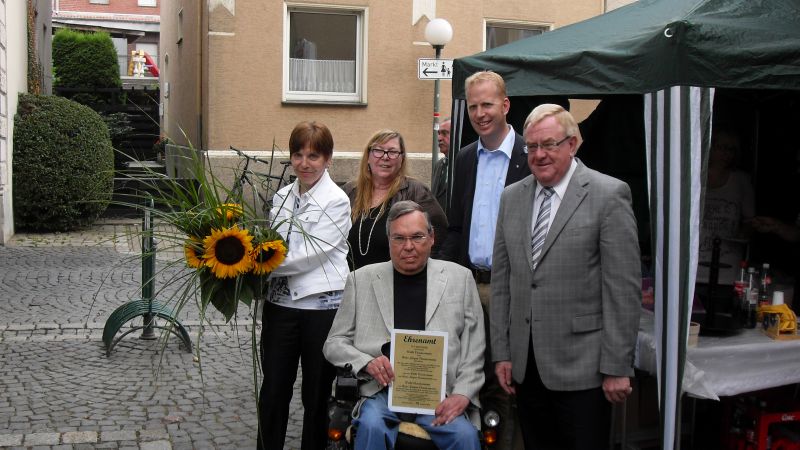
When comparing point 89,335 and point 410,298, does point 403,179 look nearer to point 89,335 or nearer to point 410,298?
point 410,298

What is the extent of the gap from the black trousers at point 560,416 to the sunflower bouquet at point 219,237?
124 centimetres

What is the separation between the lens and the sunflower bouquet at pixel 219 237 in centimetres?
382

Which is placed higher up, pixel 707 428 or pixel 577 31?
pixel 577 31

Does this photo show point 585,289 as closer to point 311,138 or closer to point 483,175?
point 483,175

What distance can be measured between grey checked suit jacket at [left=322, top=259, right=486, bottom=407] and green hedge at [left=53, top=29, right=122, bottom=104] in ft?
63.9

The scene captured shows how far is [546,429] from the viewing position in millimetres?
3771

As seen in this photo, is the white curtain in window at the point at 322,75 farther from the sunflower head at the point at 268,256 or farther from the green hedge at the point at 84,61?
the sunflower head at the point at 268,256

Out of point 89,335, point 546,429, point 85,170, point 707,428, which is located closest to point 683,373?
point 546,429

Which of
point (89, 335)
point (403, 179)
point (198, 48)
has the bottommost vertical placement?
point (89, 335)

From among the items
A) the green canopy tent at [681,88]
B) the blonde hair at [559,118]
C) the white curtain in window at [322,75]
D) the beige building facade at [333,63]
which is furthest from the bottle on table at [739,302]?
the white curtain in window at [322,75]

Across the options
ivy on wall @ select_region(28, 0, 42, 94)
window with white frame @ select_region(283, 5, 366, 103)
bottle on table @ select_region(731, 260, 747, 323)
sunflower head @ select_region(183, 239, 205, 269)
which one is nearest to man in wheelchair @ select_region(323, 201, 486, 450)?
sunflower head @ select_region(183, 239, 205, 269)

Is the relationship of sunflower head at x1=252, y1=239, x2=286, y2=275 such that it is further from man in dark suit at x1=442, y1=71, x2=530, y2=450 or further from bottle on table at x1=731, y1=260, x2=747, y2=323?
bottle on table at x1=731, y1=260, x2=747, y2=323

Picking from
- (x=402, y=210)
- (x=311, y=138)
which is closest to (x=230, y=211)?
(x=311, y=138)

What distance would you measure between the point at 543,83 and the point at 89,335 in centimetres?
454
